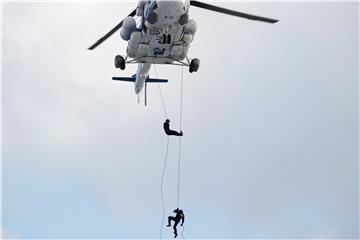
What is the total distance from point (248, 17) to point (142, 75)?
23.7 ft

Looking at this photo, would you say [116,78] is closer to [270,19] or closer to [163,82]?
[163,82]

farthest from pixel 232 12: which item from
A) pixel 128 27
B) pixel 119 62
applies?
pixel 119 62

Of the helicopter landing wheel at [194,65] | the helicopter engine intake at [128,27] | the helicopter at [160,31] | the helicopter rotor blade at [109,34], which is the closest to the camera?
the helicopter at [160,31]

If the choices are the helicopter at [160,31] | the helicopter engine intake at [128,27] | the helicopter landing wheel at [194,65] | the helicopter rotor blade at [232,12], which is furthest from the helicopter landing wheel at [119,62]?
the helicopter rotor blade at [232,12]

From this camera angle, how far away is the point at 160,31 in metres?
24.4

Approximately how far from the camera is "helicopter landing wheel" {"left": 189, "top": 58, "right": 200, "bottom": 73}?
86.6 feet

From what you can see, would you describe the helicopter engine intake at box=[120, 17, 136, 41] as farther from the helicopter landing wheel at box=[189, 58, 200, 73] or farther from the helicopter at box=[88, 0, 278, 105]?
the helicopter landing wheel at box=[189, 58, 200, 73]

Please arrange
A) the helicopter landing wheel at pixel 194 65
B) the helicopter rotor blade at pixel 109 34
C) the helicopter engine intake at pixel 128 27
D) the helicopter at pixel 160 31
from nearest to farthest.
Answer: the helicopter at pixel 160 31 → the helicopter engine intake at pixel 128 27 → the helicopter rotor blade at pixel 109 34 → the helicopter landing wheel at pixel 194 65

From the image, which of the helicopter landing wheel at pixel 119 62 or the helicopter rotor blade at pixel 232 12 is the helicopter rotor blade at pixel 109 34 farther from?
the helicopter rotor blade at pixel 232 12

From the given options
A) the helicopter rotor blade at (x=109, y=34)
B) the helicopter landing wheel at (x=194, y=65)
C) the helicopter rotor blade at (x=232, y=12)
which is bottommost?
the helicopter landing wheel at (x=194, y=65)

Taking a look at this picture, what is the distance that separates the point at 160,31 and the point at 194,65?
2.67 meters

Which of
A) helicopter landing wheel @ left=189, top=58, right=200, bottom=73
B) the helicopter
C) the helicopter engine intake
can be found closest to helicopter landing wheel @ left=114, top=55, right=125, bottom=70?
the helicopter

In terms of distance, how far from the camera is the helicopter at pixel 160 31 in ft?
77.2

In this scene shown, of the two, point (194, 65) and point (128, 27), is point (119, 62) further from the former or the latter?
point (194, 65)
